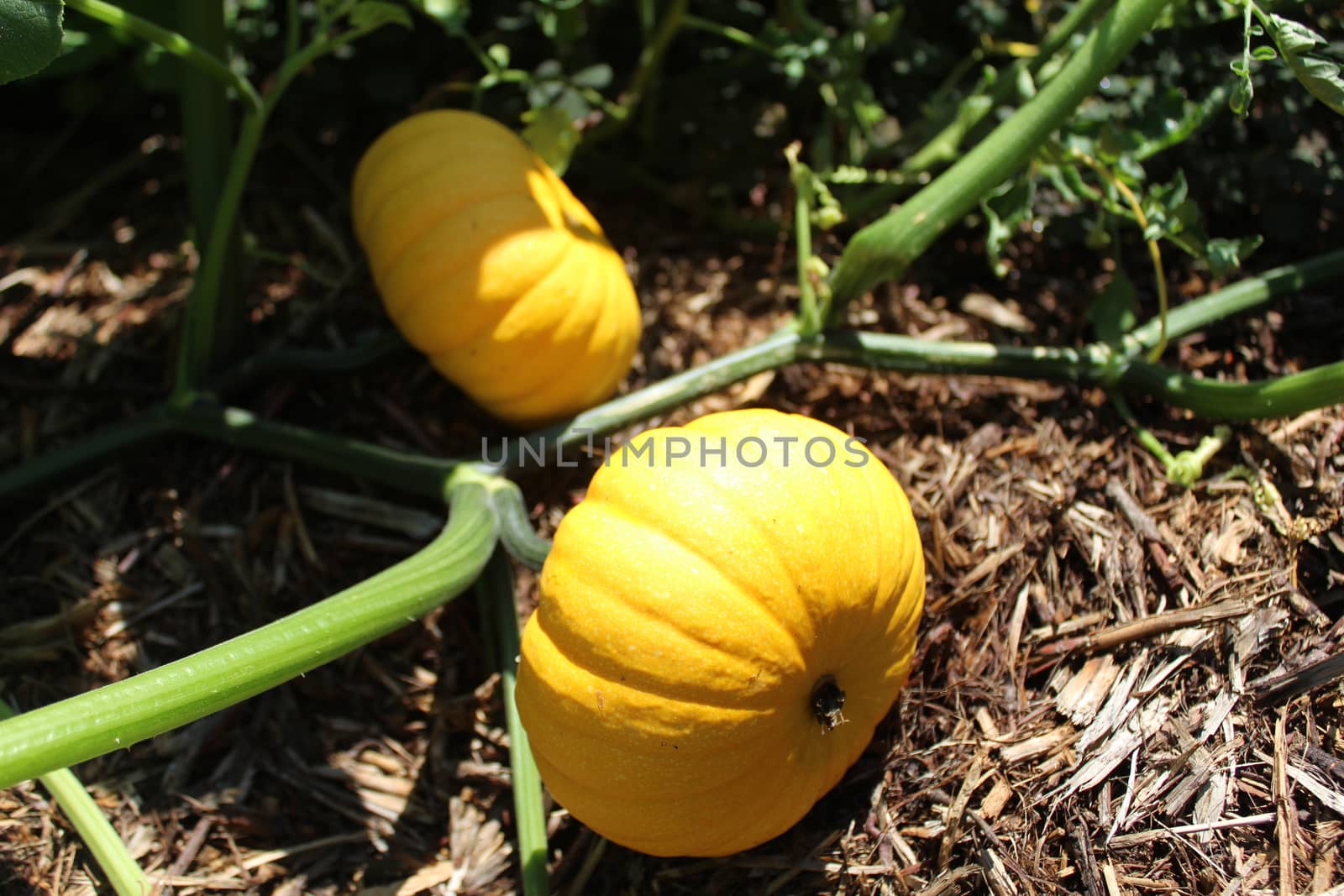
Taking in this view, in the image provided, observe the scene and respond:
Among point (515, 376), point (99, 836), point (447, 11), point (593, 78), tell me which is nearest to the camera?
point (99, 836)

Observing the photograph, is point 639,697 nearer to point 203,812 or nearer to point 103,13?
point 203,812

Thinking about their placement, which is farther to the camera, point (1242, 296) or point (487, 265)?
point (1242, 296)

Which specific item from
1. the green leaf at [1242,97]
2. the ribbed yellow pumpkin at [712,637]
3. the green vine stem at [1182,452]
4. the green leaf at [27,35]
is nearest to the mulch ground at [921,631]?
the green vine stem at [1182,452]

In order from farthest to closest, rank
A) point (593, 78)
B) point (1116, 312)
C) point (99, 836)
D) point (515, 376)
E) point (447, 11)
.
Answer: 1. point (593, 78)
2. point (1116, 312)
3. point (515, 376)
4. point (447, 11)
5. point (99, 836)

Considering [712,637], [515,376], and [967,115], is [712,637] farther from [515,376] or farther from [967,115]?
[967,115]

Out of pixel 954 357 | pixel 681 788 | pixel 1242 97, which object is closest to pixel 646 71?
pixel 954 357

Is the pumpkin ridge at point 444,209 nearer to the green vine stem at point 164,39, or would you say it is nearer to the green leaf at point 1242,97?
the green vine stem at point 164,39

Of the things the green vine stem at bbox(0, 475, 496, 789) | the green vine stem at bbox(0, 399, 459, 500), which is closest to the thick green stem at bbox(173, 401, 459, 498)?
the green vine stem at bbox(0, 399, 459, 500)

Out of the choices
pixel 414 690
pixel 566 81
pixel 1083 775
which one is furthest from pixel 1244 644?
pixel 566 81
